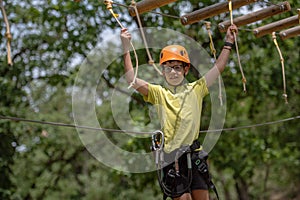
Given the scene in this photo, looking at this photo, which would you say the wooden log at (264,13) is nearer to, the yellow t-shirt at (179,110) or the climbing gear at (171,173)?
the yellow t-shirt at (179,110)

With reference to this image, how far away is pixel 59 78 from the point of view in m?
9.52

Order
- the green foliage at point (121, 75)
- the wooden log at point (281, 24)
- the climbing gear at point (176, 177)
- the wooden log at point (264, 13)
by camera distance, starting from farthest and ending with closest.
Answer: the green foliage at point (121, 75), the wooden log at point (281, 24), the wooden log at point (264, 13), the climbing gear at point (176, 177)

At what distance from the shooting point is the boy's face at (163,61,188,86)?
3.40 metres

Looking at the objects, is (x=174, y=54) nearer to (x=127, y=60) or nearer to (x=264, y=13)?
(x=127, y=60)

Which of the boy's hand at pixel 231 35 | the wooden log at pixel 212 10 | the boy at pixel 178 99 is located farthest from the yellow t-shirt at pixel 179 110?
the wooden log at pixel 212 10

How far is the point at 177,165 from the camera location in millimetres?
3281

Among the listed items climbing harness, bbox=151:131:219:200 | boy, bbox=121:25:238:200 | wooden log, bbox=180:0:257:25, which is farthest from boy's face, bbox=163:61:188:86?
wooden log, bbox=180:0:257:25

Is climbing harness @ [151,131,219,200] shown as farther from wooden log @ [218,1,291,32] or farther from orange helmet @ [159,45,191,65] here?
wooden log @ [218,1,291,32]

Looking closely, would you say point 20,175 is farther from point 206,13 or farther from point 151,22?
point 206,13

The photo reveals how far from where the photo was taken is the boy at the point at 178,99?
328 cm

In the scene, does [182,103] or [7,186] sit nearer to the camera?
[182,103]

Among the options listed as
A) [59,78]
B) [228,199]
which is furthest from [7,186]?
[228,199]

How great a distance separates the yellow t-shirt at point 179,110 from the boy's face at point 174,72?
49 mm

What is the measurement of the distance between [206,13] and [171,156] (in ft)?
5.11
